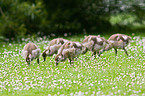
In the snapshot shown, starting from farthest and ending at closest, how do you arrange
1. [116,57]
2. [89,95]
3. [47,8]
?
[47,8] → [116,57] → [89,95]

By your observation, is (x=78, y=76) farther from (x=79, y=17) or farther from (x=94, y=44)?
(x=79, y=17)

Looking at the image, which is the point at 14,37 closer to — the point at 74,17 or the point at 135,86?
the point at 74,17

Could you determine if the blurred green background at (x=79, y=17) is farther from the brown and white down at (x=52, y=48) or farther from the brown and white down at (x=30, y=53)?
the brown and white down at (x=30, y=53)

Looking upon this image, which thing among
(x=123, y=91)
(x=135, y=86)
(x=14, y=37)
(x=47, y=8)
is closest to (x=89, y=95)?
(x=123, y=91)

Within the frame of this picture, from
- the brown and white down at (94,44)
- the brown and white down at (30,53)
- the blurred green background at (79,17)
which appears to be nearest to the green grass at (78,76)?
the brown and white down at (30,53)

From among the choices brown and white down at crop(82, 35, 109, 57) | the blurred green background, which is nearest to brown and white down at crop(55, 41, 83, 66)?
brown and white down at crop(82, 35, 109, 57)

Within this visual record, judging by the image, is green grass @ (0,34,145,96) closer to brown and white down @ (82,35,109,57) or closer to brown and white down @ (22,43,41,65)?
brown and white down @ (22,43,41,65)

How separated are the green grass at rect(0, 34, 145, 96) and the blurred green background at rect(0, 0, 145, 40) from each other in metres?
8.42

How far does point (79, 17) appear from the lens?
24.5m

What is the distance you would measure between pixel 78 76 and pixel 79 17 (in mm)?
14401

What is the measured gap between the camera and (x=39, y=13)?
2231 cm

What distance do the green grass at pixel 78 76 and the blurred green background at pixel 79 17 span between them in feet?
27.6

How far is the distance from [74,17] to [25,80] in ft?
47.8

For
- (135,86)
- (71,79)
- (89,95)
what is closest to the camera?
(89,95)
